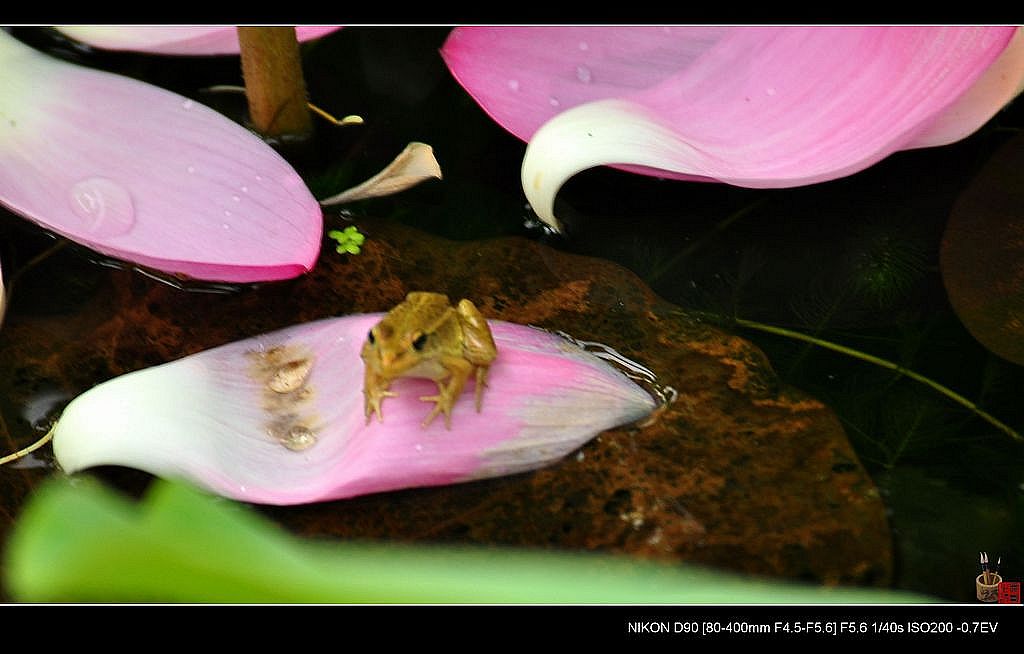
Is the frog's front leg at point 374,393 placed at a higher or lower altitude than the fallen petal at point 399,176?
lower

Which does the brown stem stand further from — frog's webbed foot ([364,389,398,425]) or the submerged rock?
frog's webbed foot ([364,389,398,425])

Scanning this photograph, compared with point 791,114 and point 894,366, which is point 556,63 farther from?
point 894,366

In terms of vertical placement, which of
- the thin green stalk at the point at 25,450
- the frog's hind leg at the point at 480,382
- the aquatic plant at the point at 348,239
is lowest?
the thin green stalk at the point at 25,450

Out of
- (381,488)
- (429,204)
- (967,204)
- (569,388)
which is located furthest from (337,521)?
(967,204)

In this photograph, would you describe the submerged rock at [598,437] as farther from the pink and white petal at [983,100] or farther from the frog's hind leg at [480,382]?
the pink and white petal at [983,100]

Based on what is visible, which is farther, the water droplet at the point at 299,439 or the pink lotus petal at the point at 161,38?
the pink lotus petal at the point at 161,38

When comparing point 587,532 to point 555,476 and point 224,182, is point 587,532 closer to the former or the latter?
point 555,476

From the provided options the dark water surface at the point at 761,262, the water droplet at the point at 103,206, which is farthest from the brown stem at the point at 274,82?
the water droplet at the point at 103,206
